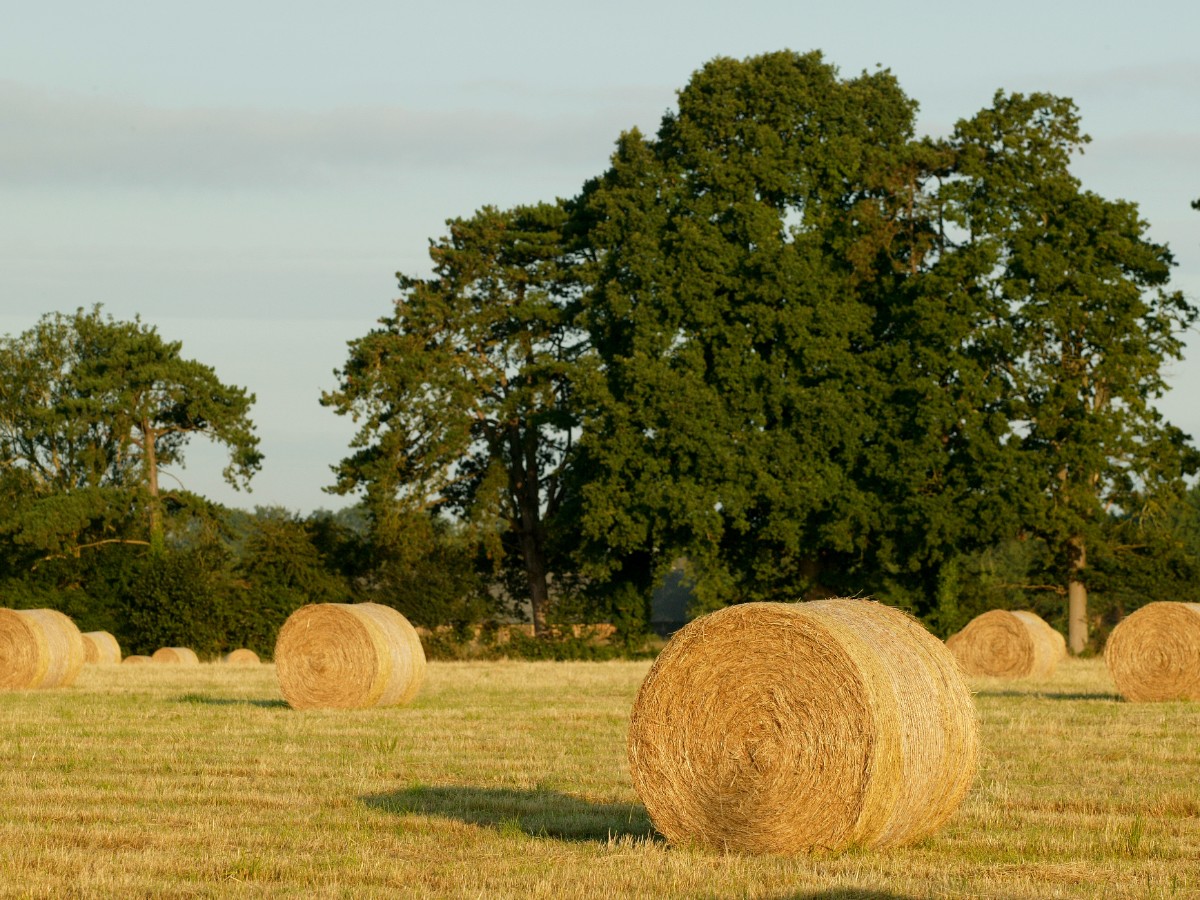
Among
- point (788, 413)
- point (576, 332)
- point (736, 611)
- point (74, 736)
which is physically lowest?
point (74, 736)

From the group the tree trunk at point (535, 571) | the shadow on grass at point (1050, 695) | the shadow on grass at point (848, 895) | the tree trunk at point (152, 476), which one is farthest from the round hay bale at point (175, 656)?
the shadow on grass at point (848, 895)

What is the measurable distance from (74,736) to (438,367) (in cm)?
2813

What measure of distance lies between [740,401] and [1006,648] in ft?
42.9

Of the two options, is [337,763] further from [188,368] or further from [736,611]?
[188,368]

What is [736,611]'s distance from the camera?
10.6 meters

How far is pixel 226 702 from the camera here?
22.4 m

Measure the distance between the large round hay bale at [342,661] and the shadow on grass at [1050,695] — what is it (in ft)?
25.8

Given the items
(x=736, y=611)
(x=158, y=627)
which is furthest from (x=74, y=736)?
(x=158, y=627)

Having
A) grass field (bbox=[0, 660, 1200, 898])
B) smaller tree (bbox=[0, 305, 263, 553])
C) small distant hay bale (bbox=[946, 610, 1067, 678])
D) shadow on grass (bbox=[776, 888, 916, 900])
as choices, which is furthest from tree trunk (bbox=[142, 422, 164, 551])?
shadow on grass (bbox=[776, 888, 916, 900])

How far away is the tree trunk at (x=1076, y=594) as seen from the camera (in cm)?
3984

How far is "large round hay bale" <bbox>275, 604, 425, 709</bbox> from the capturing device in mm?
21469

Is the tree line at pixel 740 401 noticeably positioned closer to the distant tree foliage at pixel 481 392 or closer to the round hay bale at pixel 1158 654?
the distant tree foliage at pixel 481 392

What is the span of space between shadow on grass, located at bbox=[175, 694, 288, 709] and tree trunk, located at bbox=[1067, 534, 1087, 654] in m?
23.2

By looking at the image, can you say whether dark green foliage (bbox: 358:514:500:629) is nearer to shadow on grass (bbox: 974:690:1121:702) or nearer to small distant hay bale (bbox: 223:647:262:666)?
small distant hay bale (bbox: 223:647:262:666)
